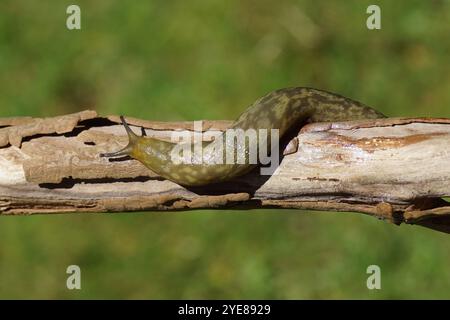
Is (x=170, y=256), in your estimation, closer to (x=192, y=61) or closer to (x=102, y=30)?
(x=192, y=61)

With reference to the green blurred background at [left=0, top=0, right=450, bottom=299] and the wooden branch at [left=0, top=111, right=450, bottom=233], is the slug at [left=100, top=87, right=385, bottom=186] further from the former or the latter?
the green blurred background at [left=0, top=0, right=450, bottom=299]
